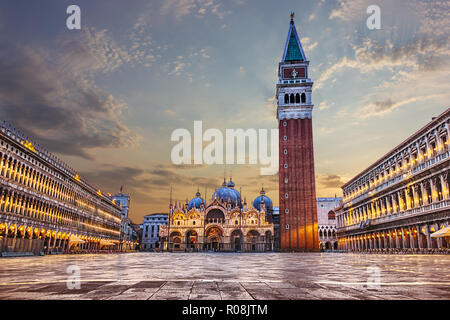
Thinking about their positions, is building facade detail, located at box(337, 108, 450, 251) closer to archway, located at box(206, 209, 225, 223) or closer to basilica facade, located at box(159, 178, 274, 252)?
basilica facade, located at box(159, 178, 274, 252)

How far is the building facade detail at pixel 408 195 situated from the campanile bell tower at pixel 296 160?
8.71 metres

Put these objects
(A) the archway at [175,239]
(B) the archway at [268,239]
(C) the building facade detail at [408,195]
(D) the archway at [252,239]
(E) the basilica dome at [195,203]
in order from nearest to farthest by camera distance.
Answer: (C) the building facade detail at [408,195] → (B) the archway at [268,239] → (D) the archway at [252,239] → (A) the archway at [175,239] → (E) the basilica dome at [195,203]

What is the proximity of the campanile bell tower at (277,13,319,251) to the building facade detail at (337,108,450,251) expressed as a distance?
8710 millimetres

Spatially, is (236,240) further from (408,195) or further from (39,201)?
(39,201)

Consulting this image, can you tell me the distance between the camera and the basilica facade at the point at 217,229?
267 ft

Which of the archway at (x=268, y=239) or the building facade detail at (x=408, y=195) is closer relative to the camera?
the building facade detail at (x=408, y=195)

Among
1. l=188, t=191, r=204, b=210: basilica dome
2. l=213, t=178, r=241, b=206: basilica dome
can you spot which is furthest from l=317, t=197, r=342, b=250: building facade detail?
l=188, t=191, r=204, b=210: basilica dome

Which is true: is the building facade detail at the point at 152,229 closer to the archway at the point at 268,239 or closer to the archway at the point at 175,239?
the archway at the point at 175,239

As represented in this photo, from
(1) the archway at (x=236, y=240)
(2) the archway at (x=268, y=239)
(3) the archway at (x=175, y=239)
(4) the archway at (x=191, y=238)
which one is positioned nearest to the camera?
(2) the archway at (x=268, y=239)

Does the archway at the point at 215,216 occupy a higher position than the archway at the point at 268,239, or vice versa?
the archway at the point at 215,216

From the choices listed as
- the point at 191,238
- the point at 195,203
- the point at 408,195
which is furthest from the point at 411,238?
the point at 195,203

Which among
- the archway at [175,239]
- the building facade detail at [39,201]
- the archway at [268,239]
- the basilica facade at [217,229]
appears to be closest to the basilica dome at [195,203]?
the basilica facade at [217,229]
